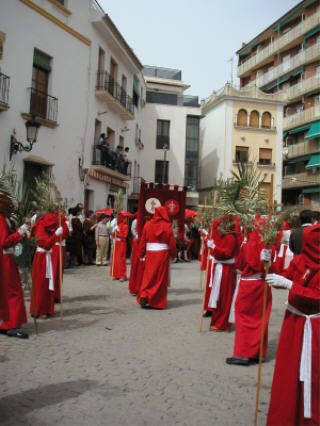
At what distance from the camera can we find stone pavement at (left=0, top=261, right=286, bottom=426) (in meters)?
3.94

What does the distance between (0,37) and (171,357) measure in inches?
491

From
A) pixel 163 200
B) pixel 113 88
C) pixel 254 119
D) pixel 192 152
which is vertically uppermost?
pixel 254 119

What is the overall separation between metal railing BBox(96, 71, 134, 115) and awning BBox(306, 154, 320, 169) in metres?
15.2

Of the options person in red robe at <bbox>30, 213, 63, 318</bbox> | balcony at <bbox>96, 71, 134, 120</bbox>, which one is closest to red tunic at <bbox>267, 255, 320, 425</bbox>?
person in red robe at <bbox>30, 213, 63, 318</bbox>

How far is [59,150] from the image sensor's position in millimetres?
17969

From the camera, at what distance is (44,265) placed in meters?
7.84

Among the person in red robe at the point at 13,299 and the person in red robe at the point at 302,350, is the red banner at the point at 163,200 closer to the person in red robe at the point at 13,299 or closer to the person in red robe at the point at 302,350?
the person in red robe at the point at 13,299

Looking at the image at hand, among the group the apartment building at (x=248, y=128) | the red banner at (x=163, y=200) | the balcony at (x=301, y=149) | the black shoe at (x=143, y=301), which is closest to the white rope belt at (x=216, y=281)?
the black shoe at (x=143, y=301)

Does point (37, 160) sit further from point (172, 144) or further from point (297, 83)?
A: point (297, 83)

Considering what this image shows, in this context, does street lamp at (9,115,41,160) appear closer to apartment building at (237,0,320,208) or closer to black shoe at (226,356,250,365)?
black shoe at (226,356,250,365)

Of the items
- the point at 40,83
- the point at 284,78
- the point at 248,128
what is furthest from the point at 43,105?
the point at 284,78

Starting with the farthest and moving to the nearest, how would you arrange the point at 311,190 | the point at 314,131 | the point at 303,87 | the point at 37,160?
the point at 303,87, the point at 311,190, the point at 314,131, the point at 37,160

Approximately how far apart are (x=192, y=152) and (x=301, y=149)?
860 centimetres

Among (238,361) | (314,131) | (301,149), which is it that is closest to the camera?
(238,361)
